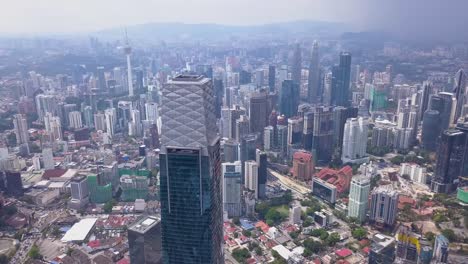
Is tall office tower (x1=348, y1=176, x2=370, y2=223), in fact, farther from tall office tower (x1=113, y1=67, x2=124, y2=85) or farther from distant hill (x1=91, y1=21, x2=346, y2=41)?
distant hill (x1=91, y1=21, x2=346, y2=41)

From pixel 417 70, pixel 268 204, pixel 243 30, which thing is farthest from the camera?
pixel 243 30

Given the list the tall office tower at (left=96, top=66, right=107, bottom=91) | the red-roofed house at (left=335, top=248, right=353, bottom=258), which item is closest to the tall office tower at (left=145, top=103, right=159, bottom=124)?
the tall office tower at (left=96, top=66, right=107, bottom=91)

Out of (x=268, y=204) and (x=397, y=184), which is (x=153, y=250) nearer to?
(x=268, y=204)

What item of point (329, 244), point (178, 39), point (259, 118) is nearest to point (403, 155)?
point (259, 118)

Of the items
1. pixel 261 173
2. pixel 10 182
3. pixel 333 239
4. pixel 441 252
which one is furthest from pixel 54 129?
pixel 441 252

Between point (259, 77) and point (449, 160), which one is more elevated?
point (259, 77)

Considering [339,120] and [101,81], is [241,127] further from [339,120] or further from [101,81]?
[101,81]
